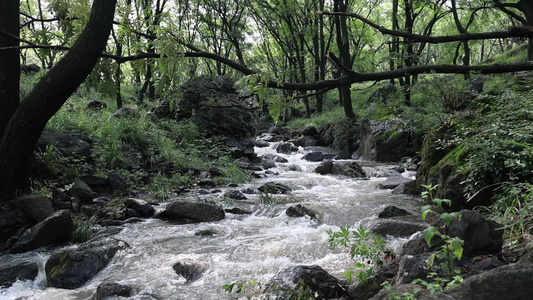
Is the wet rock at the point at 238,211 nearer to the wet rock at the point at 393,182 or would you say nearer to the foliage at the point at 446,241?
the wet rock at the point at 393,182

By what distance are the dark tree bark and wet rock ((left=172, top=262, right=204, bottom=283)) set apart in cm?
430

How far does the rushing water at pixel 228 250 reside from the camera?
4.30m

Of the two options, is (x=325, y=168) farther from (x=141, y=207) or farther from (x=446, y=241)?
(x=446, y=241)

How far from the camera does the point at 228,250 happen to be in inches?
214

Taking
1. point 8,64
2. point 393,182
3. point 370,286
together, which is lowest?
point 393,182

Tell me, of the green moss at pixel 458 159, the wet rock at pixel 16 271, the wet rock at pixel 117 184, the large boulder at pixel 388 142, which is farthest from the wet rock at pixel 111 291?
the large boulder at pixel 388 142

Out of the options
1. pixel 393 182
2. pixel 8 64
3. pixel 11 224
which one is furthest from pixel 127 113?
pixel 393 182

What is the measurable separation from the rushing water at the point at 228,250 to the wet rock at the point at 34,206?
3.53 ft

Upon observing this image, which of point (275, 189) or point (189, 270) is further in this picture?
point (275, 189)

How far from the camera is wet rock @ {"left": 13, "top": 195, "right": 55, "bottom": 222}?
5.98 m

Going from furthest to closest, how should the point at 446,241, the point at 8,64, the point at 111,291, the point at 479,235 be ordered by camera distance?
1. the point at 8,64
2. the point at 111,291
3. the point at 479,235
4. the point at 446,241

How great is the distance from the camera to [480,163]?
15.9ft

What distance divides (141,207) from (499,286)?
6993 millimetres

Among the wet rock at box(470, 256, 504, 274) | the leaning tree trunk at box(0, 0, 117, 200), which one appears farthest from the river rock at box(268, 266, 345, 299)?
the leaning tree trunk at box(0, 0, 117, 200)
